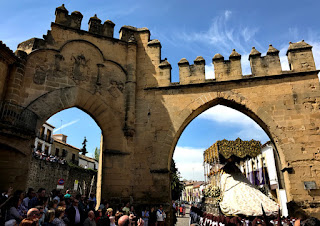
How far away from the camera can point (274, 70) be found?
799 cm

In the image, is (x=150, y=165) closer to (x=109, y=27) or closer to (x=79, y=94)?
(x=79, y=94)

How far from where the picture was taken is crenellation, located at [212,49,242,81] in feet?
27.0

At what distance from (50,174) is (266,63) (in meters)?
18.0

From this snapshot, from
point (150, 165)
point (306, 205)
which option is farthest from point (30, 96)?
point (306, 205)

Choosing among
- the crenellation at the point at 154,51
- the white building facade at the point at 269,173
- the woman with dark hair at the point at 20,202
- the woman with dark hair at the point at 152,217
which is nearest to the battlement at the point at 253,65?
the crenellation at the point at 154,51

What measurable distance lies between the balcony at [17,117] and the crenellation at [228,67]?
6009 millimetres

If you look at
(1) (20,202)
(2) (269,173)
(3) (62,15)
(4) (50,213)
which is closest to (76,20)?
(3) (62,15)

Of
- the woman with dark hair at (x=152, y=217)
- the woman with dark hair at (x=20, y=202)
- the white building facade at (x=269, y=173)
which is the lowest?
the woman with dark hair at (x=152, y=217)

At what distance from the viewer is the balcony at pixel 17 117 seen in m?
6.26

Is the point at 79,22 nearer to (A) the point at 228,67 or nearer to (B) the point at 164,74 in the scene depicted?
(B) the point at 164,74

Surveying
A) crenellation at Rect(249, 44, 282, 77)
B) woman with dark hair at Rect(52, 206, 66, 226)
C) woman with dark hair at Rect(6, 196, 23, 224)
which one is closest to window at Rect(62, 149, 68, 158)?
crenellation at Rect(249, 44, 282, 77)

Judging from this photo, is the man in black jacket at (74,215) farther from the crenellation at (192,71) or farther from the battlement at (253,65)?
the crenellation at (192,71)

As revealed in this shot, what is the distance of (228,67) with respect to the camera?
837cm

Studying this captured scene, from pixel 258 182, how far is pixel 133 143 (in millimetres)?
13488
